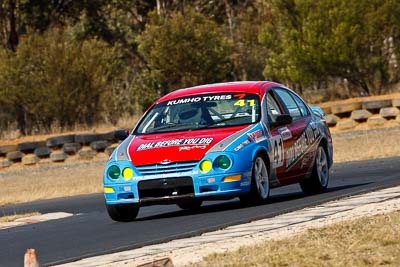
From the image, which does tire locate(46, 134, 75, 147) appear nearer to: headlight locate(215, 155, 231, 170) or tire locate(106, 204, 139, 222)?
tire locate(106, 204, 139, 222)

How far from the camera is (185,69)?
38469 millimetres

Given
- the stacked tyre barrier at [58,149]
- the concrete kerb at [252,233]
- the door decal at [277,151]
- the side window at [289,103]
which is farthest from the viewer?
the stacked tyre barrier at [58,149]

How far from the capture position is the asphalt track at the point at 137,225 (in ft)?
33.7

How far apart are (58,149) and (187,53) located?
8709mm

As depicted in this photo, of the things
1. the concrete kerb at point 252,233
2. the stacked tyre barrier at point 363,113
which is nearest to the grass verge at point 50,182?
the stacked tyre barrier at point 363,113

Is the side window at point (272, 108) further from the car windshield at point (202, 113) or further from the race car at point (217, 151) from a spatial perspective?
the car windshield at point (202, 113)

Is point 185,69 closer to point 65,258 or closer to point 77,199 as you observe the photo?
point 77,199

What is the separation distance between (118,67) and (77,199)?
22225 mm

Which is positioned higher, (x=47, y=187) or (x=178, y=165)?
(x=178, y=165)

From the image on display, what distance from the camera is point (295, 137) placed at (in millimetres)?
13719

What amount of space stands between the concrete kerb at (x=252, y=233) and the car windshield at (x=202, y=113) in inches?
64.1

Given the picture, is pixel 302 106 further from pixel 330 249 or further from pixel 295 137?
pixel 330 249

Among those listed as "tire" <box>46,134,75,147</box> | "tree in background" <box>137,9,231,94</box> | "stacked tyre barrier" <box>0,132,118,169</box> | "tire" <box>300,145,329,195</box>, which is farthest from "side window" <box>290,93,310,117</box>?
"tree in background" <box>137,9,231,94</box>

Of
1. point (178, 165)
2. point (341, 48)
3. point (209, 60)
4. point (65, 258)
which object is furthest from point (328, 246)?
point (209, 60)
